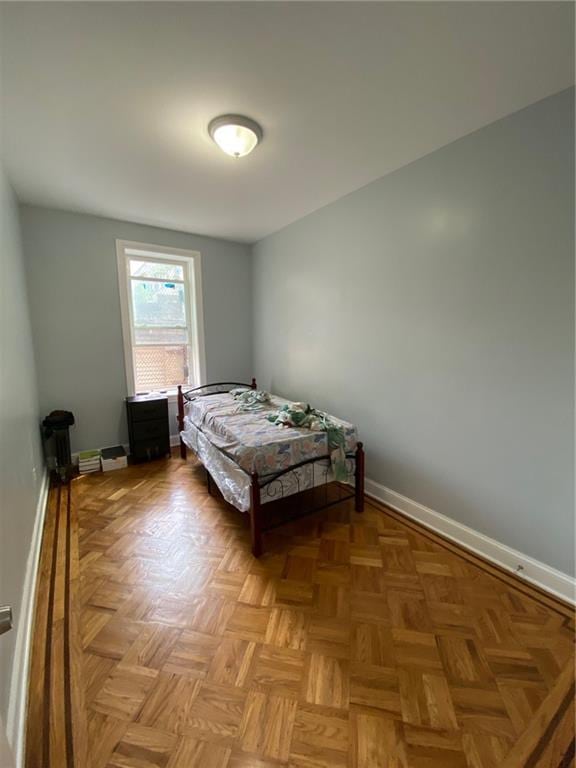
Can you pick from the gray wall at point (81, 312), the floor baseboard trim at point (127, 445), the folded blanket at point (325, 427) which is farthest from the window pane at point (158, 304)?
the folded blanket at point (325, 427)

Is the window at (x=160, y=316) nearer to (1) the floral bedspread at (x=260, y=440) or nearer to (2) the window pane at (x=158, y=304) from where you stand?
(2) the window pane at (x=158, y=304)

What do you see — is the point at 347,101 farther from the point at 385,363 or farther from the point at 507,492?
the point at 507,492

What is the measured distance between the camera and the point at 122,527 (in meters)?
2.38

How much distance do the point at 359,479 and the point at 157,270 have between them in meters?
3.37

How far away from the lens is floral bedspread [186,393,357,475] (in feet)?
7.17

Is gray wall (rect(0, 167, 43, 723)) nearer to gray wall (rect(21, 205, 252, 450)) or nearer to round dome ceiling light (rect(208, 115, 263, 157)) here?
gray wall (rect(21, 205, 252, 450))

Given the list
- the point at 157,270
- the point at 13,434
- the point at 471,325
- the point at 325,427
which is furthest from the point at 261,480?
the point at 157,270

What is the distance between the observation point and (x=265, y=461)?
219 centimetres

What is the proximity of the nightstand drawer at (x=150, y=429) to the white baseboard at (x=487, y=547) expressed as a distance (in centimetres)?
245

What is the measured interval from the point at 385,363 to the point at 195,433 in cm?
190

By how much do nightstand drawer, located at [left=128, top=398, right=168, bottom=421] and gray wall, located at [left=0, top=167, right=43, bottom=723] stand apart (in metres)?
0.86

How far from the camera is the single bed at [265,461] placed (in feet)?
7.10

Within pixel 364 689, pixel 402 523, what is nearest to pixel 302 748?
pixel 364 689

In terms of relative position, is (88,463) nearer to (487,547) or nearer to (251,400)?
(251,400)
